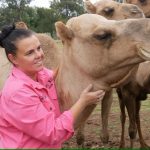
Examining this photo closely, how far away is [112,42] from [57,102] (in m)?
0.64

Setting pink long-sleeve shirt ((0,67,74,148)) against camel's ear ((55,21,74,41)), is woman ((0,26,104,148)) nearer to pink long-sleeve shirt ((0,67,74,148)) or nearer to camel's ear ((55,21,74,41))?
pink long-sleeve shirt ((0,67,74,148))

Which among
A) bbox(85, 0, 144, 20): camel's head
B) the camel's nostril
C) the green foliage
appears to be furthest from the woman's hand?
the green foliage

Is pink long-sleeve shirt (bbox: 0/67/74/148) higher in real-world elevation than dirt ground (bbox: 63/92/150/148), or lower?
higher

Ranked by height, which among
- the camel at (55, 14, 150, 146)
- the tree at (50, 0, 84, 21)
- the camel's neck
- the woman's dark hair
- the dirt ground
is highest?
the woman's dark hair

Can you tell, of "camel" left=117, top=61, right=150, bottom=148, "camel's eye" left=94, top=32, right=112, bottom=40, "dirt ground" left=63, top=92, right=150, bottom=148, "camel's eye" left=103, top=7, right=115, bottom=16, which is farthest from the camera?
"dirt ground" left=63, top=92, right=150, bottom=148

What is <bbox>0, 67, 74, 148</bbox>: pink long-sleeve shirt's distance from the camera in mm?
2781

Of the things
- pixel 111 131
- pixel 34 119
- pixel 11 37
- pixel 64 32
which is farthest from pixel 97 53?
pixel 111 131

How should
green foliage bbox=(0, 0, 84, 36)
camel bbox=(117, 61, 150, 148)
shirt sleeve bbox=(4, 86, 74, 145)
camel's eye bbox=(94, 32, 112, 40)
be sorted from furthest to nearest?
1. green foliage bbox=(0, 0, 84, 36)
2. camel bbox=(117, 61, 150, 148)
3. camel's eye bbox=(94, 32, 112, 40)
4. shirt sleeve bbox=(4, 86, 74, 145)

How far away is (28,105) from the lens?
9.15ft

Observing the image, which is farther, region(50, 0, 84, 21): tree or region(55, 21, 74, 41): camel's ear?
region(50, 0, 84, 21): tree

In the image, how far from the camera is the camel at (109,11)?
595 centimetres

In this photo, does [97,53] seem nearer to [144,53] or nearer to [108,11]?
[144,53]

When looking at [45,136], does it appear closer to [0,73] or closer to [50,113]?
[50,113]

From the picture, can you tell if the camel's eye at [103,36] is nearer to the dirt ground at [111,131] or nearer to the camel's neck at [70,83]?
the camel's neck at [70,83]
